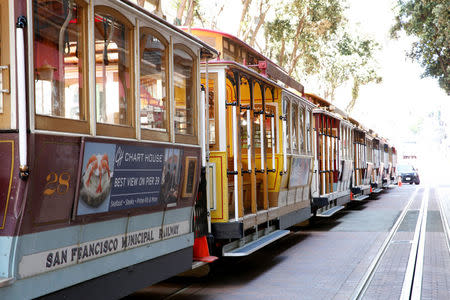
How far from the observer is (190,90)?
24.1 feet

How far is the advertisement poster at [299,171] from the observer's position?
11984 millimetres

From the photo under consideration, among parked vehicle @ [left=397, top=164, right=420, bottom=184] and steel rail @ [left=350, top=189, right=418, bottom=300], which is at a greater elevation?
parked vehicle @ [left=397, top=164, right=420, bottom=184]

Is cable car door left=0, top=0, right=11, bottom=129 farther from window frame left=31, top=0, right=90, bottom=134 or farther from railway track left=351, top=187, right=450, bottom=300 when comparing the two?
railway track left=351, top=187, right=450, bottom=300

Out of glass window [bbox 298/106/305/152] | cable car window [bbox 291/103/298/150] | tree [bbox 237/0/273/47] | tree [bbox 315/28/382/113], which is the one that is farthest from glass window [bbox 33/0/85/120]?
tree [bbox 315/28/382/113]

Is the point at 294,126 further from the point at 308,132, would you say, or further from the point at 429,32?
the point at 429,32

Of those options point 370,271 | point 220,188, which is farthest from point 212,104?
point 370,271

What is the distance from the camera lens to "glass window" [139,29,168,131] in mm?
6000

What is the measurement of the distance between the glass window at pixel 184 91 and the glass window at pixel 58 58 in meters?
1.92

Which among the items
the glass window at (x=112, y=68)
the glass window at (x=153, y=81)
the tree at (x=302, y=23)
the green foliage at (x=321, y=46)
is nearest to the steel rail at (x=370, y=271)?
the glass window at (x=153, y=81)

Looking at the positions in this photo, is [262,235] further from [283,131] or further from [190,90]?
[190,90]

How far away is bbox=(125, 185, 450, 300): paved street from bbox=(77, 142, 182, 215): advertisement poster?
2204 mm

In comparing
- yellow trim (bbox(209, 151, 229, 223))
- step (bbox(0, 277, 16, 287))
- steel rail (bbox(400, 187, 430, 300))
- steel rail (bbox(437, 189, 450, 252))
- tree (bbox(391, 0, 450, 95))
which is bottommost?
steel rail (bbox(437, 189, 450, 252))

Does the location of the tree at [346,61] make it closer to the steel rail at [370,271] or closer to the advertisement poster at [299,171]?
the steel rail at [370,271]

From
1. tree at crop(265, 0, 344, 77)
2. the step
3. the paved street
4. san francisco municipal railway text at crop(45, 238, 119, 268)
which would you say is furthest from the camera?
tree at crop(265, 0, 344, 77)
